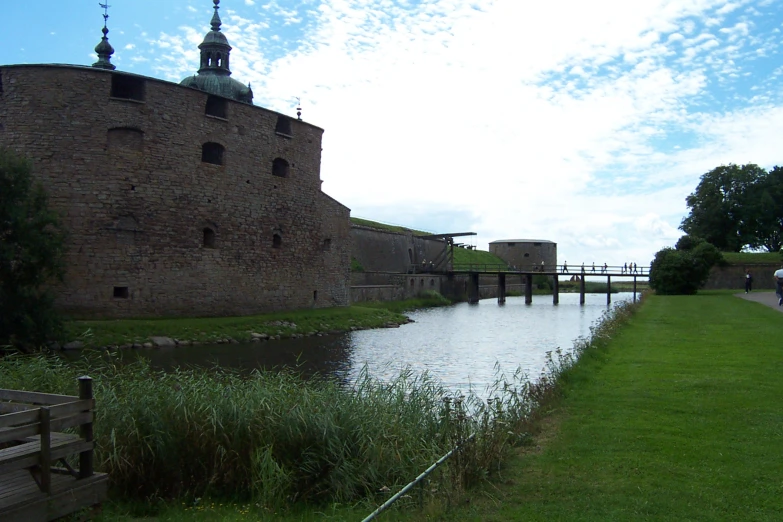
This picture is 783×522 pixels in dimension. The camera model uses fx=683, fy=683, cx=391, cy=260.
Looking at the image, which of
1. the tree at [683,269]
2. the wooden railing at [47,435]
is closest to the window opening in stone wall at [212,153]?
the wooden railing at [47,435]

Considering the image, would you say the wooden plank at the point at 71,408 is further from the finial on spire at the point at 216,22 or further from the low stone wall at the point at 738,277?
the low stone wall at the point at 738,277

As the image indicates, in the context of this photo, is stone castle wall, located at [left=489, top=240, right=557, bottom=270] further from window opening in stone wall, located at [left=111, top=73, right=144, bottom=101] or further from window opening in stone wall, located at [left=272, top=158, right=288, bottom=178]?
window opening in stone wall, located at [left=111, top=73, right=144, bottom=101]

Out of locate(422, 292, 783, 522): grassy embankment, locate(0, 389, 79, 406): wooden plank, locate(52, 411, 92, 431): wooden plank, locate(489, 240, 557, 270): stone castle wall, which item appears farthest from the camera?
locate(489, 240, 557, 270): stone castle wall

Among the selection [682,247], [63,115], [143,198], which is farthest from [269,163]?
[682,247]

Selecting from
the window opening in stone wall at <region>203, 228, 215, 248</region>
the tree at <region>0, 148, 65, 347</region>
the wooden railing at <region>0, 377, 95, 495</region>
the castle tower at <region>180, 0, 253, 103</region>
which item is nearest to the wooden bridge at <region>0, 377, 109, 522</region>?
the wooden railing at <region>0, 377, 95, 495</region>

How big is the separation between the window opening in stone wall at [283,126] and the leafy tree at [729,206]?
35135 millimetres

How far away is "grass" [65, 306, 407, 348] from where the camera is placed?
19109 millimetres

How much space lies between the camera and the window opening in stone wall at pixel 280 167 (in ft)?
89.0

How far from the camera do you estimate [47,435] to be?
536 centimetres

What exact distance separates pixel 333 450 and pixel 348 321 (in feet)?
68.5

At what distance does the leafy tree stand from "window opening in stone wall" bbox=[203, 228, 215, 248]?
38.6 metres

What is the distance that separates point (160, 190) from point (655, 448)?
1950 cm

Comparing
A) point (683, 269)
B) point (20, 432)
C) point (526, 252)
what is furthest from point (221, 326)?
point (526, 252)

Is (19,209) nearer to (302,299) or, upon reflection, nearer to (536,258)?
(302,299)
